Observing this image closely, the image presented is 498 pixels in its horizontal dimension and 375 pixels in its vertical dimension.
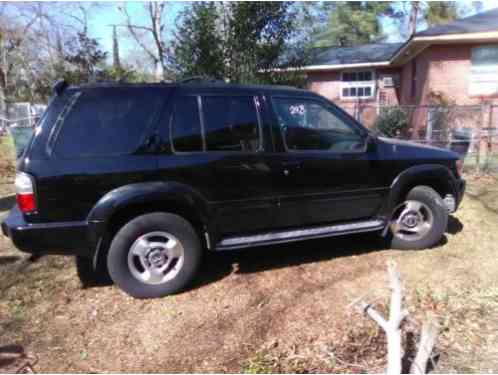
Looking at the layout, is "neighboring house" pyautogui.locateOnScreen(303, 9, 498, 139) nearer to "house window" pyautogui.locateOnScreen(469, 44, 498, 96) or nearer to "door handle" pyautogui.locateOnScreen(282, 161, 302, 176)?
"house window" pyautogui.locateOnScreen(469, 44, 498, 96)

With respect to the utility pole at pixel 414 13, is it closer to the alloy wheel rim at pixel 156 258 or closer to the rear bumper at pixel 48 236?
the alloy wheel rim at pixel 156 258

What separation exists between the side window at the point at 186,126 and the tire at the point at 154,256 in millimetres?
672

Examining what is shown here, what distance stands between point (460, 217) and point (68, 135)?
5.44 m

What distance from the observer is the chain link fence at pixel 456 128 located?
8625 millimetres

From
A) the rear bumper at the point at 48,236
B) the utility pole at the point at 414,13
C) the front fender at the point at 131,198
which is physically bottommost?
the rear bumper at the point at 48,236

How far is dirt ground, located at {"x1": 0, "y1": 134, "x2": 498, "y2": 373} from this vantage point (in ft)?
8.66

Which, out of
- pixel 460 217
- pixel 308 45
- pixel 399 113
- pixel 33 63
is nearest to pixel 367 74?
pixel 399 113

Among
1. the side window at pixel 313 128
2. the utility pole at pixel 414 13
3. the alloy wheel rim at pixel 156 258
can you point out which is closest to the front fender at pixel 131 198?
the alloy wheel rim at pixel 156 258

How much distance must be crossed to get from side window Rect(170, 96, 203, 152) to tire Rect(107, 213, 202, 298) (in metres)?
0.67

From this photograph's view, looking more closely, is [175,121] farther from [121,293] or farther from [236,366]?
[236,366]

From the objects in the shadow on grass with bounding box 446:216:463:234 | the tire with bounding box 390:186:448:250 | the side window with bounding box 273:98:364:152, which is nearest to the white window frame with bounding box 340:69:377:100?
the shadow on grass with bounding box 446:216:463:234

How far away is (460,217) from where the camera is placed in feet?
18.4

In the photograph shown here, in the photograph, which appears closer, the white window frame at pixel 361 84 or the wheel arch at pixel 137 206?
the wheel arch at pixel 137 206

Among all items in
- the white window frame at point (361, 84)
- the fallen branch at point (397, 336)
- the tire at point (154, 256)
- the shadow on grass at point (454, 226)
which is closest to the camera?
the fallen branch at point (397, 336)
